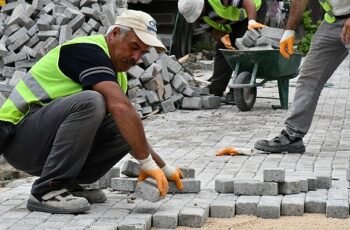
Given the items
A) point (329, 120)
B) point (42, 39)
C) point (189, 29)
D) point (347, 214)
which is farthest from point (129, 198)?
point (189, 29)

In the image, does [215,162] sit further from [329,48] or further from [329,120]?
[329,120]

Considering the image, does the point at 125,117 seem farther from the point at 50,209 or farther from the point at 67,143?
the point at 50,209

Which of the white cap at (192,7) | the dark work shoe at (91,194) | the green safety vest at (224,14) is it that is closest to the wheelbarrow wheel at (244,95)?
the green safety vest at (224,14)

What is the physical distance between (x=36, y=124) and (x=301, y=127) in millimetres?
3113

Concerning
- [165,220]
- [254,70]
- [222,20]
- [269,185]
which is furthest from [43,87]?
[222,20]

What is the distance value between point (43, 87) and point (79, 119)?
39cm

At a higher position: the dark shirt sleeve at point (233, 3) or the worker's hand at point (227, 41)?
the dark shirt sleeve at point (233, 3)

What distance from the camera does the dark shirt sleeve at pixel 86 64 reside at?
5.03m

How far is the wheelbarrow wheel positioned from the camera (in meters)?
10.6

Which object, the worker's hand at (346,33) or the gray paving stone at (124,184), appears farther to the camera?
the worker's hand at (346,33)

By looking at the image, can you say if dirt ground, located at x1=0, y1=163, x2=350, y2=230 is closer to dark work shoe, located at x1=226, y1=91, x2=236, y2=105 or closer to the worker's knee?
the worker's knee

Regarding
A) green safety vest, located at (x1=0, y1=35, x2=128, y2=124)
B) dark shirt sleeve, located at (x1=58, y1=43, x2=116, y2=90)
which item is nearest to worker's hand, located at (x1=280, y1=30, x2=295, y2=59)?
green safety vest, located at (x1=0, y1=35, x2=128, y2=124)

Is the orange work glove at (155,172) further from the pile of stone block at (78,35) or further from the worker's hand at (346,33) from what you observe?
the pile of stone block at (78,35)

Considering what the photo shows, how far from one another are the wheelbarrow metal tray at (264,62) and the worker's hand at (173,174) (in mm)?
5141
